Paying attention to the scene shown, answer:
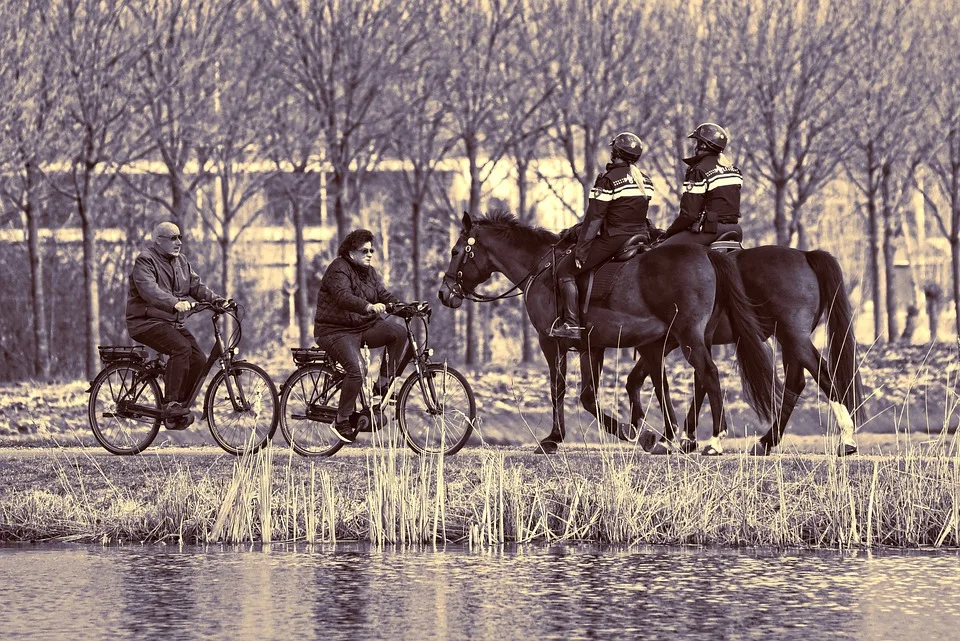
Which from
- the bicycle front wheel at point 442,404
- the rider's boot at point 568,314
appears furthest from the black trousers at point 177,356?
the rider's boot at point 568,314

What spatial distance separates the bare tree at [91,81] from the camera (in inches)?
1053

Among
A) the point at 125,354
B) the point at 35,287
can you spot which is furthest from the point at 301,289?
the point at 125,354

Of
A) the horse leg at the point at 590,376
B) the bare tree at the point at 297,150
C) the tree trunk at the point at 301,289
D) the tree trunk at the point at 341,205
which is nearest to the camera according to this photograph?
the horse leg at the point at 590,376

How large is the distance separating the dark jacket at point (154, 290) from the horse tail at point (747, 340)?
14.1ft

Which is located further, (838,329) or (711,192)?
(711,192)

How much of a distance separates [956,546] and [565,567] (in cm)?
264

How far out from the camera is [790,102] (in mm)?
34375

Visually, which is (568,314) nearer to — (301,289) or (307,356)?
(307,356)

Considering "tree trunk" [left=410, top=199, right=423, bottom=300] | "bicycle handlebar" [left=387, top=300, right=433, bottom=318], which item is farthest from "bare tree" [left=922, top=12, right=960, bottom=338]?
"bicycle handlebar" [left=387, top=300, right=433, bottom=318]

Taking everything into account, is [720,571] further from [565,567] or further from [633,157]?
[633,157]

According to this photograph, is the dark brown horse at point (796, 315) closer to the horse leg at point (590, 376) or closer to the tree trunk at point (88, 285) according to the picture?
the horse leg at point (590, 376)

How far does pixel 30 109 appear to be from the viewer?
27.9 metres

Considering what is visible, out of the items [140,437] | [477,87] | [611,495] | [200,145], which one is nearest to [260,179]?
[200,145]

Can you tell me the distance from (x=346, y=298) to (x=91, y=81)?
14.5 metres
